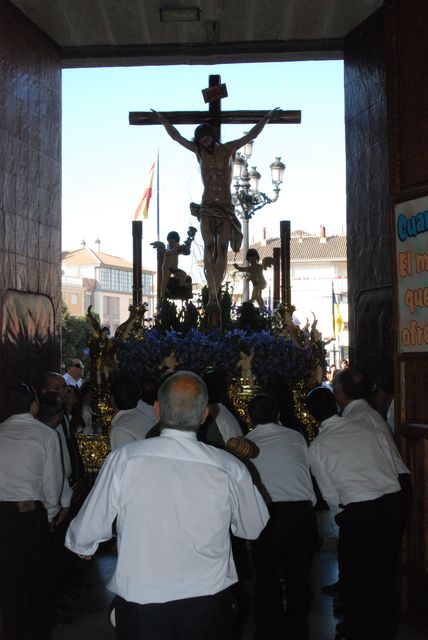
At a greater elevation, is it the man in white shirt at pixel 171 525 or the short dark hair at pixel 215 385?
the short dark hair at pixel 215 385

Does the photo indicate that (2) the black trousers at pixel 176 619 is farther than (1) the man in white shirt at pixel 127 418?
No

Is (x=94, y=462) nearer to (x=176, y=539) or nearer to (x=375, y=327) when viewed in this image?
(x=375, y=327)

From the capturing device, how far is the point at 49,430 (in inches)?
205

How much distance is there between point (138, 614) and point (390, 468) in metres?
2.37

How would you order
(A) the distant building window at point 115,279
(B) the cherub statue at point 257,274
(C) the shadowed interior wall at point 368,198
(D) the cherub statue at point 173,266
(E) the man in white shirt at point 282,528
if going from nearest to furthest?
(E) the man in white shirt at point 282,528
(C) the shadowed interior wall at point 368,198
(D) the cherub statue at point 173,266
(B) the cherub statue at point 257,274
(A) the distant building window at point 115,279

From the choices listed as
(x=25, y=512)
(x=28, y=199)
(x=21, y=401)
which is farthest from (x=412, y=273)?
(x=28, y=199)

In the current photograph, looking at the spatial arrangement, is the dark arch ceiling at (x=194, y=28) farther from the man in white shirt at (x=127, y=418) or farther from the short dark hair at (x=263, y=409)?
the short dark hair at (x=263, y=409)

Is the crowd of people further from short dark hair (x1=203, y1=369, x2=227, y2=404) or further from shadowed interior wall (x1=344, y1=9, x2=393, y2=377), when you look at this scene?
shadowed interior wall (x1=344, y1=9, x2=393, y2=377)

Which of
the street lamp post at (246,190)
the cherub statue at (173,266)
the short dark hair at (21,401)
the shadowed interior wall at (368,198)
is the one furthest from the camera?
the street lamp post at (246,190)

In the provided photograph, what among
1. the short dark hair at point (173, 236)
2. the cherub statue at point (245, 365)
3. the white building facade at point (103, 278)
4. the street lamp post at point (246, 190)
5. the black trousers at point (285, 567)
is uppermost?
the white building facade at point (103, 278)

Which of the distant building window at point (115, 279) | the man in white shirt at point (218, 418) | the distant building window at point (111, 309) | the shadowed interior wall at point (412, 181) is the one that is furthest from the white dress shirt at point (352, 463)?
the distant building window at point (115, 279)

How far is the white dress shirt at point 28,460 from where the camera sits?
5.03 meters

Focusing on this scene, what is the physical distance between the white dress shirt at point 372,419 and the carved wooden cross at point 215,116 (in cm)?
715

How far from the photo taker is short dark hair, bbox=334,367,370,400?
5.55m
